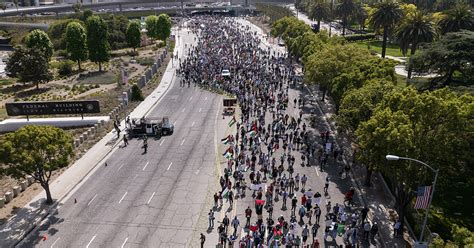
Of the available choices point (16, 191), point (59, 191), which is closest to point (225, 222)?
point (59, 191)

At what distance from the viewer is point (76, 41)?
7944 centimetres

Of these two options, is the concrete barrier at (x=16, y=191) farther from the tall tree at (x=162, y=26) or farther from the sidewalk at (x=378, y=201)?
the tall tree at (x=162, y=26)

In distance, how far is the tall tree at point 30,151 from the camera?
27.8 meters

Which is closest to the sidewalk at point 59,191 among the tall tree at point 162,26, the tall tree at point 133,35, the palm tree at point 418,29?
the palm tree at point 418,29

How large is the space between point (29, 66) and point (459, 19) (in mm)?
65562

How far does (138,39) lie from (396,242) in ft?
288

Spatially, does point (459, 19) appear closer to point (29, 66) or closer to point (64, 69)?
point (29, 66)

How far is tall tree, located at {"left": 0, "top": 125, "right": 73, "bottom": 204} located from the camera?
27828mm

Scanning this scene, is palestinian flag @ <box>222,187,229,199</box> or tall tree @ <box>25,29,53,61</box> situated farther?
tall tree @ <box>25,29,53,61</box>

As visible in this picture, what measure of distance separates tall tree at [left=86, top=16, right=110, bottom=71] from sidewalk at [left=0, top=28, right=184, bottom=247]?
3261 cm

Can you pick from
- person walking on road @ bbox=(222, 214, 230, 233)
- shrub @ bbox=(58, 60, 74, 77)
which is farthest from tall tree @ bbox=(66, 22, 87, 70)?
person walking on road @ bbox=(222, 214, 230, 233)

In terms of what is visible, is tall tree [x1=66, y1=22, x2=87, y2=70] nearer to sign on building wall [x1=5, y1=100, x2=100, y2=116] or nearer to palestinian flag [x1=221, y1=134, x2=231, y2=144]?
sign on building wall [x1=5, y1=100, x2=100, y2=116]

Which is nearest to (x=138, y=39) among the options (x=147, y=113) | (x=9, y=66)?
(x=9, y=66)

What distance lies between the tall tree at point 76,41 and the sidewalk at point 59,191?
35642 millimetres
